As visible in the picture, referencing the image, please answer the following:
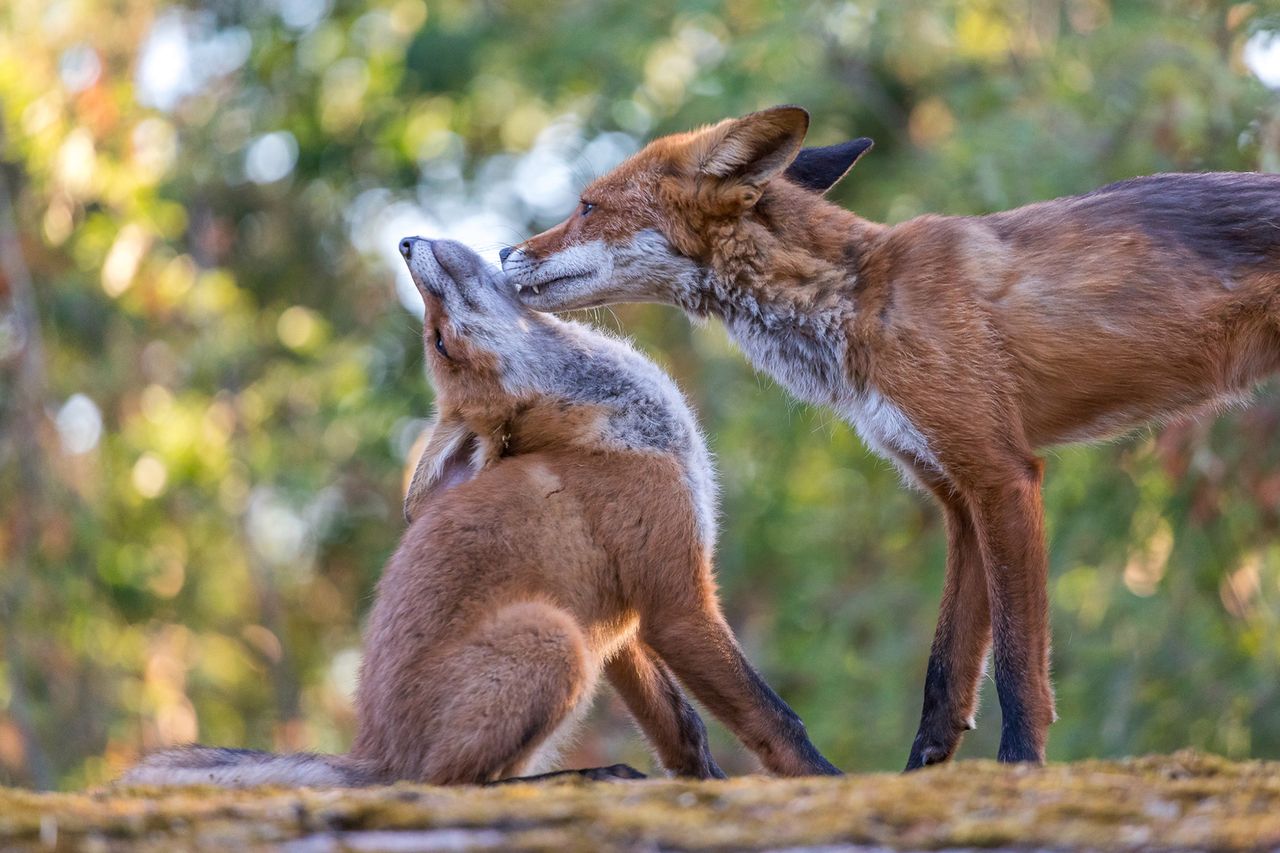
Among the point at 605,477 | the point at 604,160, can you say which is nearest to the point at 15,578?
the point at 604,160

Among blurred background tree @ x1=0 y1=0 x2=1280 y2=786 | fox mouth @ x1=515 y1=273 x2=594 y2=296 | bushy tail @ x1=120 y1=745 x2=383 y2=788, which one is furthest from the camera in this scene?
blurred background tree @ x1=0 y1=0 x2=1280 y2=786

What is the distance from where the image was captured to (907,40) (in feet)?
42.3

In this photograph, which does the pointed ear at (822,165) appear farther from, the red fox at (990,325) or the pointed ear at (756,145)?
the pointed ear at (756,145)

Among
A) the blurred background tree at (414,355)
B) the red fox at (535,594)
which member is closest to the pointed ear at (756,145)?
the red fox at (535,594)

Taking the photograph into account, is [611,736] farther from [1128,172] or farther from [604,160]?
[1128,172]

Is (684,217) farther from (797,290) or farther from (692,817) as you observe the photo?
(692,817)

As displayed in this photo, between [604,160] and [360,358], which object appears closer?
[604,160]

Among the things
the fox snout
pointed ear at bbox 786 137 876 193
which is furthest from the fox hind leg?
pointed ear at bbox 786 137 876 193

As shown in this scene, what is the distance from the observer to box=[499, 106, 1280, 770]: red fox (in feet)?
17.0

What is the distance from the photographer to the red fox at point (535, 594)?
461 centimetres

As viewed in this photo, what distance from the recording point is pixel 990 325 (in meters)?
5.41

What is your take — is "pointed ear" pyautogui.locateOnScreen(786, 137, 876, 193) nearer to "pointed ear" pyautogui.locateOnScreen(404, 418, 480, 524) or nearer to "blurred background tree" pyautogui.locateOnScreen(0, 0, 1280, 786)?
"pointed ear" pyautogui.locateOnScreen(404, 418, 480, 524)

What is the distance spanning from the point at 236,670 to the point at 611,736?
4.91m

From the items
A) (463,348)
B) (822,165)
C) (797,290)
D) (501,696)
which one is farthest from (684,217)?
(501,696)
